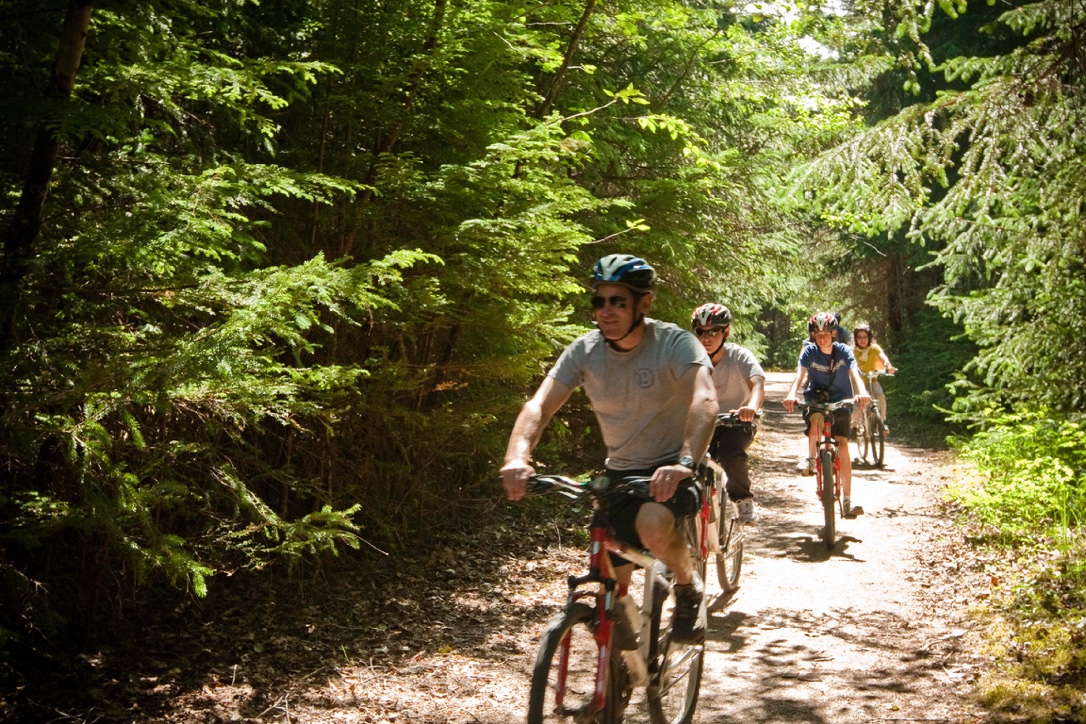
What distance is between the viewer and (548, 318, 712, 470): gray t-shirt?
4.34m

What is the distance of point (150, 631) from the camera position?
591 cm

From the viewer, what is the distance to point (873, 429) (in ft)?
49.6

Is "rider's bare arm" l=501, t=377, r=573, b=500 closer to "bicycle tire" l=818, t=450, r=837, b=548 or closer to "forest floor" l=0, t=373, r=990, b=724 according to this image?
"forest floor" l=0, t=373, r=990, b=724

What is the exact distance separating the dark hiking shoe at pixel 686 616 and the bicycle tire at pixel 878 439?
1147 cm

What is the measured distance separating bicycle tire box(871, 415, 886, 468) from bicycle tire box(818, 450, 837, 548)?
624 centimetres

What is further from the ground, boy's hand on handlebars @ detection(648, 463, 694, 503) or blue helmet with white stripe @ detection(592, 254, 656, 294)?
blue helmet with white stripe @ detection(592, 254, 656, 294)

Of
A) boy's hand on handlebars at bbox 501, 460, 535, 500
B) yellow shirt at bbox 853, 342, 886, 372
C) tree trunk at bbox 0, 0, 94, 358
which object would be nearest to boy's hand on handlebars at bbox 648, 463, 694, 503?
boy's hand on handlebars at bbox 501, 460, 535, 500

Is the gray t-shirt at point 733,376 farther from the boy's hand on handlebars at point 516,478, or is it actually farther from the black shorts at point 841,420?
the boy's hand on handlebars at point 516,478

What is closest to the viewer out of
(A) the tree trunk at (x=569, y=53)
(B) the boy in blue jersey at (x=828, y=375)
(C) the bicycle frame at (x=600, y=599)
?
(C) the bicycle frame at (x=600, y=599)

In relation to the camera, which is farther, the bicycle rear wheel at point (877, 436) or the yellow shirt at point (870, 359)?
the yellow shirt at point (870, 359)

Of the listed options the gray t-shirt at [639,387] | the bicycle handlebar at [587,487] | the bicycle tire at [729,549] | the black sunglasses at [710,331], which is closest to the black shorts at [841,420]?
the bicycle tire at [729,549]

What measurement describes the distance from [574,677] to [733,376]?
4.24 m

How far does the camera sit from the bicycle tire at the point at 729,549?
729 centimetres

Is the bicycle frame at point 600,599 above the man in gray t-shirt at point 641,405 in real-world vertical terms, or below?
below
